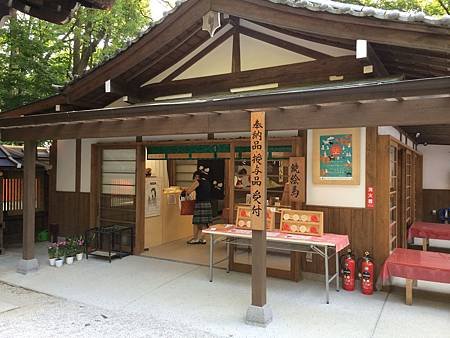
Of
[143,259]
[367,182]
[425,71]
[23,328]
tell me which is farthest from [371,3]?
[23,328]

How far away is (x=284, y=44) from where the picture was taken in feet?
19.7

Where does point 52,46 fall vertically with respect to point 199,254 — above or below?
above

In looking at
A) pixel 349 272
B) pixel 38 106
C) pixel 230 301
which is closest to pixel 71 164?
pixel 38 106

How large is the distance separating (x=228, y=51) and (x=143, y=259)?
14.5 feet

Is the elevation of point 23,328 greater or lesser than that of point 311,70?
lesser

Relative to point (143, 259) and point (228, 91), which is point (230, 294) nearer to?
point (143, 259)

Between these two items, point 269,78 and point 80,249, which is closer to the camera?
point 269,78

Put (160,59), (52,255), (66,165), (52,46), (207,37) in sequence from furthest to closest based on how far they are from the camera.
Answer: (52,46) → (66,165) → (52,255) → (160,59) → (207,37)

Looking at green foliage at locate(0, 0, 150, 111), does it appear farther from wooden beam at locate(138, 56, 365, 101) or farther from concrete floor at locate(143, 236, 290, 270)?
concrete floor at locate(143, 236, 290, 270)

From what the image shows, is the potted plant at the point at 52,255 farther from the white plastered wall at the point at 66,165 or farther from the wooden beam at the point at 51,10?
the wooden beam at the point at 51,10

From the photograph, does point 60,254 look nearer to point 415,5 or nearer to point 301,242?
point 301,242

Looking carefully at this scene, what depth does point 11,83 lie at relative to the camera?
31.4ft

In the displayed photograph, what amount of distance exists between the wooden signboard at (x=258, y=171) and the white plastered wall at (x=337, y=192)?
77.3 inches

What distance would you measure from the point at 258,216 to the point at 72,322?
2660mm
